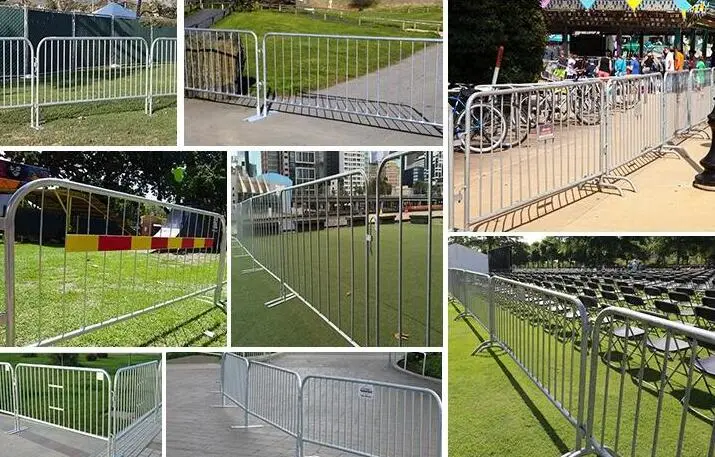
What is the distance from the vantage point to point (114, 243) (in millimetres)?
3658

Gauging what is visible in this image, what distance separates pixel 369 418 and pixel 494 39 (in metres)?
4.10

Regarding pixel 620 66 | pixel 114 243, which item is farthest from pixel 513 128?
pixel 620 66

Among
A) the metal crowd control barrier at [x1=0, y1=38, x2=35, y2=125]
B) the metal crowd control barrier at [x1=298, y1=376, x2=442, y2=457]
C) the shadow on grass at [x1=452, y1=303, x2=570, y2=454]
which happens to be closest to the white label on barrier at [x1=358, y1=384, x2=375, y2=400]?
the metal crowd control barrier at [x1=298, y1=376, x2=442, y2=457]

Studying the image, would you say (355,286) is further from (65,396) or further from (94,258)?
(65,396)

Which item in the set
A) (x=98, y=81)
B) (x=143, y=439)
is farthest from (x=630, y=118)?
(x=143, y=439)

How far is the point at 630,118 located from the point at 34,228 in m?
5.86

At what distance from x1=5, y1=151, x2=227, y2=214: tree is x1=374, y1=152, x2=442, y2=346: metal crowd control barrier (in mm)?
982

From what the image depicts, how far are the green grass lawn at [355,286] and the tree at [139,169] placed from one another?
776mm

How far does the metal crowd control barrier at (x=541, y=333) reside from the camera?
3775 millimetres

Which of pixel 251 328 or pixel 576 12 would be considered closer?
pixel 251 328

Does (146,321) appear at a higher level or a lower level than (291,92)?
lower

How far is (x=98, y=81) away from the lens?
194 inches

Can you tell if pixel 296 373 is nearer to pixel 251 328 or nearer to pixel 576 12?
pixel 251 328

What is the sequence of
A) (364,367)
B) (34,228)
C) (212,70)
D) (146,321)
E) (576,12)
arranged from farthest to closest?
(576,12), (364,367), (146,321), (212,70), (34,228)
